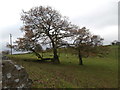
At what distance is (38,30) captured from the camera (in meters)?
30.3

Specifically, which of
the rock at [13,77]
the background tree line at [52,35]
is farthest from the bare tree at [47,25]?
the rock at [13,77]

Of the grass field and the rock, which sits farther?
the grass field

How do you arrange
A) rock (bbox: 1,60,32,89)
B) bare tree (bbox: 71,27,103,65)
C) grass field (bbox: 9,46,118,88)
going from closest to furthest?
1. rock (bbox: 1,60,32,89)
2. grass field (bbox: 9,46,118,88)
3. bare tree (bbox: 71,27,103,65)

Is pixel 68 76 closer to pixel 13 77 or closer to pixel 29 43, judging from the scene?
pixel 13 77

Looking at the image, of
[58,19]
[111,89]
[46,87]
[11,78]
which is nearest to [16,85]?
[11,78]

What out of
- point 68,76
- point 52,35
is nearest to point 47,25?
point 52,35

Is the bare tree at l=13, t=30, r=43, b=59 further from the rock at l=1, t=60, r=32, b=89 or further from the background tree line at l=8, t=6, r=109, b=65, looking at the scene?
the rock at l=1, t=60, r=32, b=89

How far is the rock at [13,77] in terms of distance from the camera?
7.23 metres

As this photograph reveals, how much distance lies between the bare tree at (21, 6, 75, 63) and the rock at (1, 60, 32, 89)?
865 inches

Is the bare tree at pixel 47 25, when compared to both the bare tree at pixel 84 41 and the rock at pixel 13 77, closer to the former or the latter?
the bare tree at pixel 84 41

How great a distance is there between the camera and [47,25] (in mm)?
31031

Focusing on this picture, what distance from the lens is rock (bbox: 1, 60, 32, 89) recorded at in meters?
7.23

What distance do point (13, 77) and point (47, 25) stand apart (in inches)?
955

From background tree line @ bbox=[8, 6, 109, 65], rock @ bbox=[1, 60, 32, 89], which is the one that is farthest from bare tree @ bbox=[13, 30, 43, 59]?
rock @ bbox=[1, 60, 32, 89]
